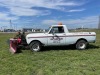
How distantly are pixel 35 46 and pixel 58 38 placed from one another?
1.62m

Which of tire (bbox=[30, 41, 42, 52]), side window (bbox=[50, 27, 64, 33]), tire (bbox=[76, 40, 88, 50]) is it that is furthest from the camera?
tire (bbox=[76, 40, 88, 50])

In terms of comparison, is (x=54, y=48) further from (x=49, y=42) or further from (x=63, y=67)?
(x=63, y=67)

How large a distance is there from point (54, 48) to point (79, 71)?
21.1ft

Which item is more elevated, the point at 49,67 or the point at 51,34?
the point at 51,34

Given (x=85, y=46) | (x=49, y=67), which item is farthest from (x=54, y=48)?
(x=49, y=67)

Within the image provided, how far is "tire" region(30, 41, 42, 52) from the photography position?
1158cm

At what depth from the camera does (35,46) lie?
11648 millimetres

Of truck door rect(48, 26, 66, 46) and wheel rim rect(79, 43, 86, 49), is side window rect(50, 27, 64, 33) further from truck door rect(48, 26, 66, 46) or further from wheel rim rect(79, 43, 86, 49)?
wheel rim rect(79, 43, 86, 49)

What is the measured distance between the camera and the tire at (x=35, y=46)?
38.0 feet

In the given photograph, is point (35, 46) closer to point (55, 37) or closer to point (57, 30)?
point (55, 37)

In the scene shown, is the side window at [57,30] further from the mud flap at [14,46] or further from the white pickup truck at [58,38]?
the mud flap at [14,46]

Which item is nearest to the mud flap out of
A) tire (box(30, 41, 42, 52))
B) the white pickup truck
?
the white pickup truck

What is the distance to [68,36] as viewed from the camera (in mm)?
11828

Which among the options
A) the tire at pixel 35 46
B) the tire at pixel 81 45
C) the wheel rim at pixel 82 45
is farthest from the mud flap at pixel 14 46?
the wheel rim at pixel 82 45
